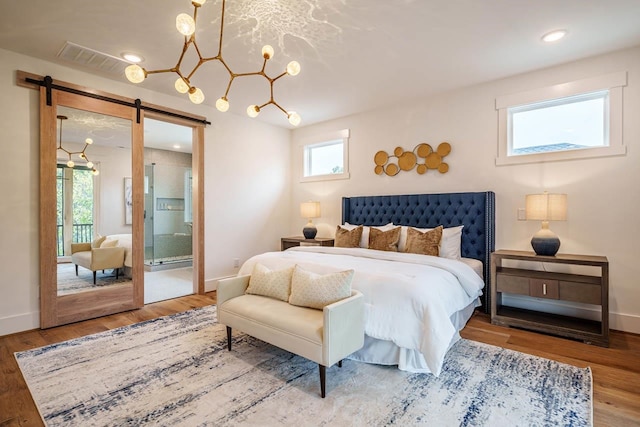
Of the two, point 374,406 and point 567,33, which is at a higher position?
point 567,33

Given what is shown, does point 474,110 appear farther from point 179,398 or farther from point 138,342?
point 138,342

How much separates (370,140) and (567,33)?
267cm

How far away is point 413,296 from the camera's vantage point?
2279 mm

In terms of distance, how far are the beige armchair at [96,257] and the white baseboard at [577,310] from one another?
15.9 ft

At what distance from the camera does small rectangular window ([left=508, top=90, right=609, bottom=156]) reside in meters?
3.29

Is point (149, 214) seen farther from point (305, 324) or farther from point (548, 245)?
point (548, 245)

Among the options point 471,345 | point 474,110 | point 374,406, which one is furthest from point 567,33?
point 374,406

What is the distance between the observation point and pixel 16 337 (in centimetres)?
302

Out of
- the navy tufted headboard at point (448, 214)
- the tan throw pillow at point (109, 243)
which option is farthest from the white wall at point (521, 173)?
the tan throw pillow at point (109, 243)

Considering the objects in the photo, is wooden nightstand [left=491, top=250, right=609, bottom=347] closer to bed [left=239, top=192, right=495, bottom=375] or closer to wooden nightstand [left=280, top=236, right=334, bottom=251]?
bed [left=239, top=192, right=495, bottom=375]

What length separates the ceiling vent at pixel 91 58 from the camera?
304cm

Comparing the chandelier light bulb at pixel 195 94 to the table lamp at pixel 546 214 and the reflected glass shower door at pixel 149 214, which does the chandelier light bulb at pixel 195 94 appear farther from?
the reflected glass shower door at pixel 149 214

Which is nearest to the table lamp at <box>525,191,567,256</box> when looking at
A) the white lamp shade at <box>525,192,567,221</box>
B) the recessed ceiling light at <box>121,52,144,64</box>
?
the white lamp shade at <box>525,192,567,221</box>

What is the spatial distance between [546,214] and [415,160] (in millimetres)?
1798
